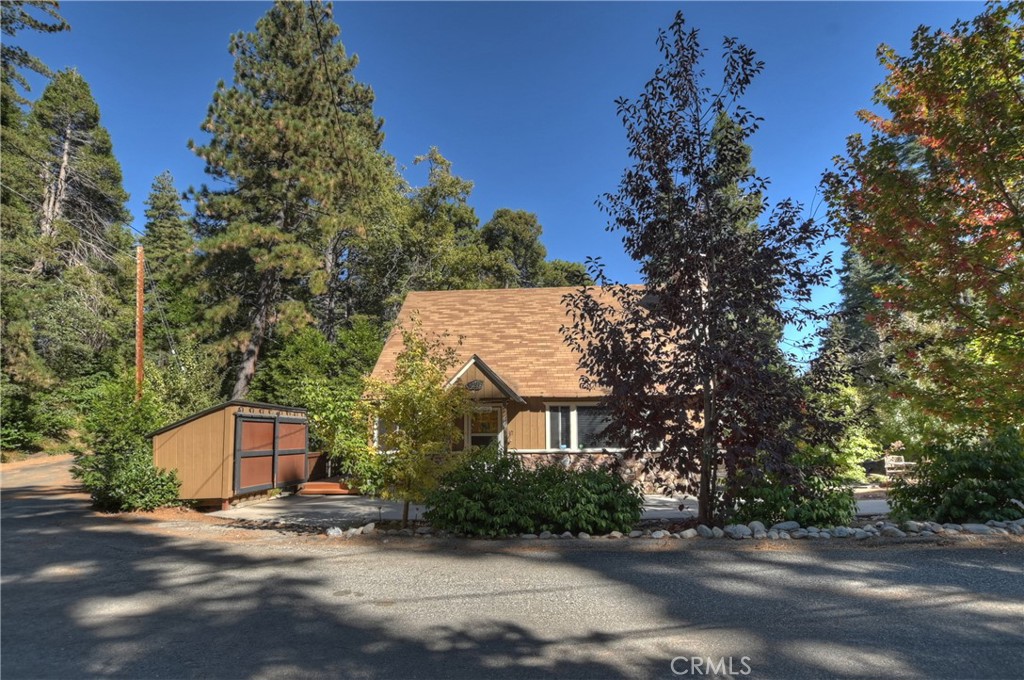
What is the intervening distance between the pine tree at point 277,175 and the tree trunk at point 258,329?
0.04m

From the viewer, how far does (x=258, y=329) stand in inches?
987

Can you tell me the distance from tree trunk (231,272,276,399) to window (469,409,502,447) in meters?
13.5

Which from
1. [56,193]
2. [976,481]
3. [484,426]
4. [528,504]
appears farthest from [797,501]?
[56,193]

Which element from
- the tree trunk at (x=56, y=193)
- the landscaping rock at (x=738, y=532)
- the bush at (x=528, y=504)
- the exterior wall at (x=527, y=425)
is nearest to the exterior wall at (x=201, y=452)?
the bush at (x=528, y=504)

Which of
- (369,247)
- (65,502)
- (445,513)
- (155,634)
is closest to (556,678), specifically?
(155,634)

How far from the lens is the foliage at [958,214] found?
710 centimetres

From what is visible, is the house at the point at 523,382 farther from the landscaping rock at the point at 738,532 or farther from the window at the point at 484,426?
the landscaping rock at the point at 738,532

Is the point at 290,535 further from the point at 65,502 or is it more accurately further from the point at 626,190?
the point at 65,502

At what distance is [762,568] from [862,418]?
3.20 meters

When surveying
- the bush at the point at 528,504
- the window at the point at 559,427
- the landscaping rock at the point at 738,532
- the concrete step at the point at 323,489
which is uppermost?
the window at the point at 559,427

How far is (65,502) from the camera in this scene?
1327 cm

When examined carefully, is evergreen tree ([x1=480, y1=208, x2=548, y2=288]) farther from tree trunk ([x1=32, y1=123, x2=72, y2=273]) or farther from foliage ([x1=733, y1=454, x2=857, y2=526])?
Answer: foliage ([x1=733, y1=454, x2=857, y2=526])

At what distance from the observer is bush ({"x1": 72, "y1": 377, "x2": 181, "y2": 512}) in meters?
11.5

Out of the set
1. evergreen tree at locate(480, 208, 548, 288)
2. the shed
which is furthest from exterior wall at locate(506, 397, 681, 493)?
evergreen tree at locate(480, 208, 548, 288)
